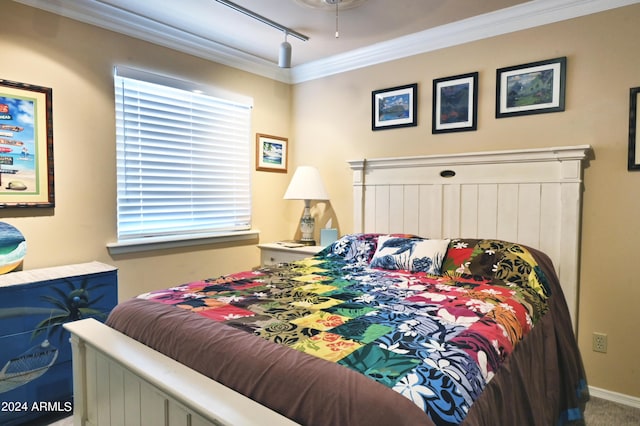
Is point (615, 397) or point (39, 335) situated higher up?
point (39, 335)

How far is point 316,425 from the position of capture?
986 mm

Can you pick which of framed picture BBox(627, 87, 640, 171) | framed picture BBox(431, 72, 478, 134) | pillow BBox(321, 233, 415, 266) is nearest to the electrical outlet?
framed picture BBox(627, 87, 640, 171)

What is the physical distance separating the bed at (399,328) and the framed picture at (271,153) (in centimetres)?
125

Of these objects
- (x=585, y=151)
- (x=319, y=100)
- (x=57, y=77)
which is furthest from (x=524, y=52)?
(x=57, y=77)

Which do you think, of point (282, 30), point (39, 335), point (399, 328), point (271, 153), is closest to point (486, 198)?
point (399, 328)

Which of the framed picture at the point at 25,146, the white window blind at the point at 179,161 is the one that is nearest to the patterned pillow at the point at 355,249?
the white window blind at the point at 179,161

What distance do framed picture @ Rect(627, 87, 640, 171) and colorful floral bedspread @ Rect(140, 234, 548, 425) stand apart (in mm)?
816

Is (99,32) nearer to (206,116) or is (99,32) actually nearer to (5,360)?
(206,116)

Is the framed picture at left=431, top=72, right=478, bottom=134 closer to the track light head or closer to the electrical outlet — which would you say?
the track light head

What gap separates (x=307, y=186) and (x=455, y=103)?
1374 mm

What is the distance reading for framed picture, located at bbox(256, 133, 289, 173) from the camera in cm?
370

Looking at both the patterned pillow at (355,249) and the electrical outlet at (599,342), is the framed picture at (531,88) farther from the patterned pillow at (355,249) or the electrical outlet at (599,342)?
the electrical outlet at (599,342)

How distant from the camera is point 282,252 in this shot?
3.44 meters

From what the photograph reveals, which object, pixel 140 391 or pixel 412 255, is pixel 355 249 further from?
pixel 140 391
